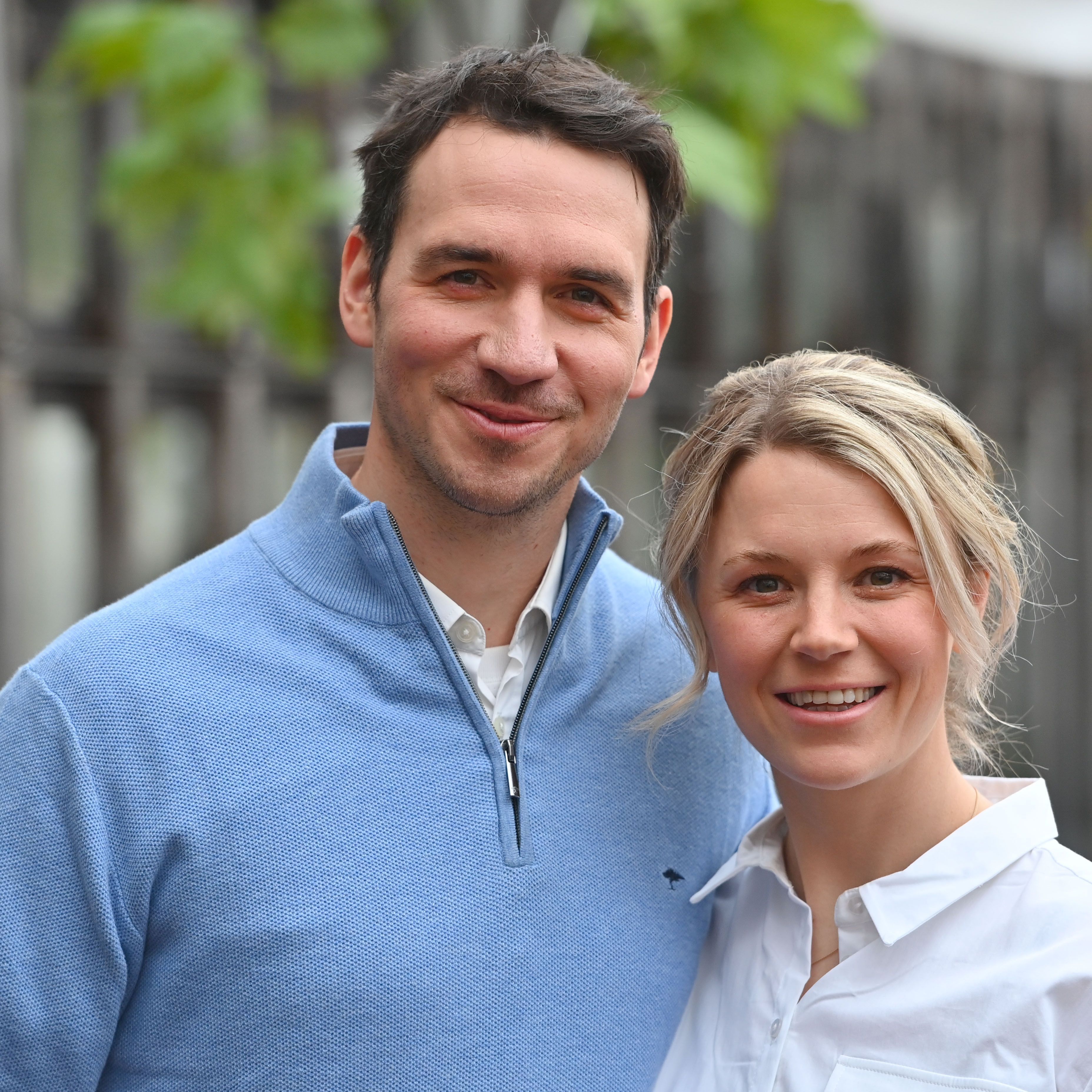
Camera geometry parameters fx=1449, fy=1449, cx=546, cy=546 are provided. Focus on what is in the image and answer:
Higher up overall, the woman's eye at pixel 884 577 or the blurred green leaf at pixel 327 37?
the blurred green leaf at pixel 327 37

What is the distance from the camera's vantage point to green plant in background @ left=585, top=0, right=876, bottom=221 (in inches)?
120

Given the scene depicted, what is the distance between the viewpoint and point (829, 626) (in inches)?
79.0

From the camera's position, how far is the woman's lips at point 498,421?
84.0 inches

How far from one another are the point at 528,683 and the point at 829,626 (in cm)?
49

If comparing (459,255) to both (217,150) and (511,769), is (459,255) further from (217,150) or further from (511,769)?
(217,150)

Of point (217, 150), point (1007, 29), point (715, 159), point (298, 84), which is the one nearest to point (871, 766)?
point (715, 159)

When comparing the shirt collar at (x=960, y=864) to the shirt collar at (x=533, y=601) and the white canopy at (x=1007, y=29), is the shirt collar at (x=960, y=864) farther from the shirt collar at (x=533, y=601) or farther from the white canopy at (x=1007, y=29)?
the white canopy at (x=1007, y=29)

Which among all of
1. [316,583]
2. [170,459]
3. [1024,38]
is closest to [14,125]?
[170,459]

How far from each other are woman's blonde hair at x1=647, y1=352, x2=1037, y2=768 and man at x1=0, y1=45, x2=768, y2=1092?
5.9 inches

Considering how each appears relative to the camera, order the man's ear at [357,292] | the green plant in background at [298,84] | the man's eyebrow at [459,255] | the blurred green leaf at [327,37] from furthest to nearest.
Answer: the blurred green leaf at [327,37] → the green plant in background at [298,84] → the man's ear at [357,292] → the man's eyebrow at [459,255]

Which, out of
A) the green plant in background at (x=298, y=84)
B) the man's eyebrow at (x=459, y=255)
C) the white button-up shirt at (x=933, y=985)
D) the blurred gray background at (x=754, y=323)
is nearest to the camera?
the white button-up shirt at (x=933, y=985)

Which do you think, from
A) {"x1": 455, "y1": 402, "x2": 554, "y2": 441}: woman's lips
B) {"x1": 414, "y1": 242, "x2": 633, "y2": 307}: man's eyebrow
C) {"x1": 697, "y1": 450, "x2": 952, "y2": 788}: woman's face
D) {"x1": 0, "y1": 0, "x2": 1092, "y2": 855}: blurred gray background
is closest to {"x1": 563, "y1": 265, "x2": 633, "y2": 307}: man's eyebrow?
{"x1": 414, "y1": 242, "x2": 633, "y2": 307}: man's eyebrow

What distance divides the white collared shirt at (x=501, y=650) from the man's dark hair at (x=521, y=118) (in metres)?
0.52

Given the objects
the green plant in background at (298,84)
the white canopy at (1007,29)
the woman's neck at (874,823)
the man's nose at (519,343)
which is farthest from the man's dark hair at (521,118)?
the white canopy at (1007,29)
